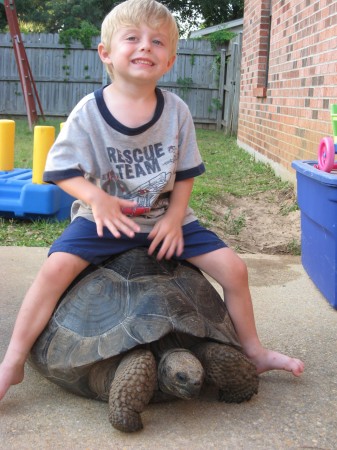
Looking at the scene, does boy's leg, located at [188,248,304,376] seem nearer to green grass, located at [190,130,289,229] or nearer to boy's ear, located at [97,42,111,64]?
boy's ear, located at [97,42,111,64]

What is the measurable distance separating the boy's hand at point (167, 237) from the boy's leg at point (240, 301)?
0.11m

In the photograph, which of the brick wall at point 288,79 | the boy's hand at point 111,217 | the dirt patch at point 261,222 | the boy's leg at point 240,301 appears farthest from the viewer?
the brick wall at point 288,79

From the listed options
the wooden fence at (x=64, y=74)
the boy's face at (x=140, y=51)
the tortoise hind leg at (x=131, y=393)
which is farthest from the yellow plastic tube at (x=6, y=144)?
the wooden fence at (x=64, y=74)

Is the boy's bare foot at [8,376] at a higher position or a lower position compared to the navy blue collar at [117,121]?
lower

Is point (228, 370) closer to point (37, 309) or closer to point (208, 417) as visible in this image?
point (208, 417)

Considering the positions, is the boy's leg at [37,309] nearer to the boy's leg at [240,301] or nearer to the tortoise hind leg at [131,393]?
the tortoise hind leg at [131,393]

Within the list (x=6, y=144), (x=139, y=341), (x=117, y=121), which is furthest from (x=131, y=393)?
(x=6, y=144)

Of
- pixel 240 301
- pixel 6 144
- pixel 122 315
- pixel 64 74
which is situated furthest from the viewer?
pixel 64 74

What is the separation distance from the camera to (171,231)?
250 cm

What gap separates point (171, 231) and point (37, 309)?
593 mm

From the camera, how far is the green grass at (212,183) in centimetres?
506

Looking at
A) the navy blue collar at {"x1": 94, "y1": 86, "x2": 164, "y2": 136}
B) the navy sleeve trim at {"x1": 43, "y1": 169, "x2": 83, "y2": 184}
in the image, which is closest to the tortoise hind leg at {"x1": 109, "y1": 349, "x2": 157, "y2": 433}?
the navy sleeve trim at {"x1": 43, "y1": 169, "x2": 83, "y2": 184}

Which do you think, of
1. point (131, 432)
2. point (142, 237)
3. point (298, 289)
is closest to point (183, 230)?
point (142, 237)

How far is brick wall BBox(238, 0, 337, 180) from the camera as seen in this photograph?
5.57 m
